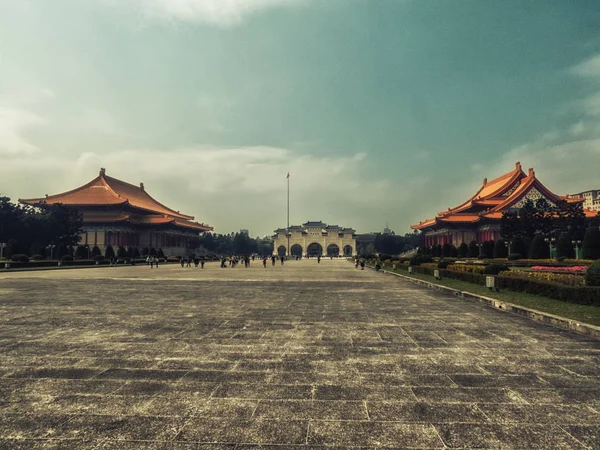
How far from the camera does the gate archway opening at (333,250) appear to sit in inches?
4594

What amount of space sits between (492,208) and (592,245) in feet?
99.4

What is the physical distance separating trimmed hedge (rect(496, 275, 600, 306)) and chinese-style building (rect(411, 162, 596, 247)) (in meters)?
41.1

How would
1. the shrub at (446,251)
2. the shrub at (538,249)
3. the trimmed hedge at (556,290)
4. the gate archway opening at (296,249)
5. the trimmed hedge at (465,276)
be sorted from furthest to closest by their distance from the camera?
the gate archway opening at (296,249) → the shrub at (446,251) → the shrub at (538,249) → the trimmed hedge at (465,276) → the trimmed hedge at (556,290)

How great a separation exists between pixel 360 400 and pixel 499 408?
1247 mm

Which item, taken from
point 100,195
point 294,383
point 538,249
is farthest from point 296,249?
point 294,383

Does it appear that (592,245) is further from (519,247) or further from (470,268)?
(470,268)

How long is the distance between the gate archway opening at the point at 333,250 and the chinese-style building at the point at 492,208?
54680 millimetres

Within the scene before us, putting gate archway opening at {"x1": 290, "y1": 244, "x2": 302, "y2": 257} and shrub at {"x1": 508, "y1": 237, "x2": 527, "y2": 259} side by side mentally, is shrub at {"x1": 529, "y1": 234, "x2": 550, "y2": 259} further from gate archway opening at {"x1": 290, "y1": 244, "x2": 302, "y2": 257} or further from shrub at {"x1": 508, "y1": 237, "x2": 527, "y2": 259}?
gate archway opening at {"x1": 290, "y1": 244, "x2": 302, "y2": 257}

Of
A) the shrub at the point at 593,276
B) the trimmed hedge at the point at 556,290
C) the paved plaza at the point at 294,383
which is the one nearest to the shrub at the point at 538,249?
the trimmed hedge at the point at 556,290

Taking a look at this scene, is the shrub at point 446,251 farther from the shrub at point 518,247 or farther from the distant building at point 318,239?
the distant building at point 318,239

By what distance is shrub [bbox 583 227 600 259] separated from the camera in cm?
2403

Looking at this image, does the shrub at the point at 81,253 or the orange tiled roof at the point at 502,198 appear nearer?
the shrub at the point at 81,253

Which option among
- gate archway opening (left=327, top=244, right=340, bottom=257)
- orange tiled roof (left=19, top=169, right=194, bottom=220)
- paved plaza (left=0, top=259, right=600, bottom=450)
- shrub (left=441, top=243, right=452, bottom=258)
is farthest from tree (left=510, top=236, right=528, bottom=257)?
gate archway opening (left=327, top=244, right=340, bottom=257)

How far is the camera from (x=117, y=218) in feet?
195
